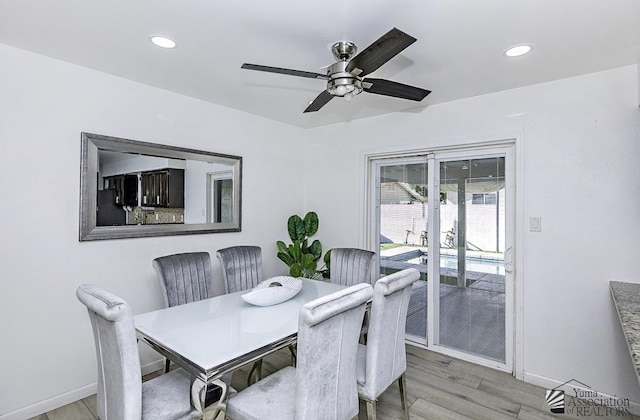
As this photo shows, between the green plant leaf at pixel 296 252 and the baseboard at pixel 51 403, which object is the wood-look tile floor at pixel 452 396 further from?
the green plant leaf at pixel 296 252

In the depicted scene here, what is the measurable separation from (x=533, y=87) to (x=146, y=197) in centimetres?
334

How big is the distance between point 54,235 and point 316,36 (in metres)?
2.23

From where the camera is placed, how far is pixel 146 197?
2.84 metres

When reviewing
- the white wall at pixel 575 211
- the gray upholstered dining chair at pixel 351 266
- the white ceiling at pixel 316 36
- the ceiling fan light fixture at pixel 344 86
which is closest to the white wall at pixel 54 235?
the white ceiling at pixel 316 36

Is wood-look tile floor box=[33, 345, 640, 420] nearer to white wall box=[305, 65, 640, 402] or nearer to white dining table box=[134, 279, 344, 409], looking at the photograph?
white wall box=[305, 65, 640, 402]

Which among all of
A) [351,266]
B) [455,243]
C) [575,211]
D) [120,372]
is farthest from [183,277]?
[575,211]

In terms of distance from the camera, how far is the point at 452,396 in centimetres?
253

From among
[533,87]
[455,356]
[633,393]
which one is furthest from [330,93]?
[633,393]

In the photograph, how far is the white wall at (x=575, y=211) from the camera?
2.39m

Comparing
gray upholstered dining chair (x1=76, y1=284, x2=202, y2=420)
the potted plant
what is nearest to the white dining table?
gray upholstered dining chair (x1=76, y1=284, x2=202, y2=420)

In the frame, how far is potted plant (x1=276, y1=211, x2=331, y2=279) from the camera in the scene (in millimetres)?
3627

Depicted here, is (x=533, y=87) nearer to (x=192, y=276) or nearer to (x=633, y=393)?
(x=633, y=393)

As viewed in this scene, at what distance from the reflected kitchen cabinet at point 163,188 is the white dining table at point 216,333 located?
110cm

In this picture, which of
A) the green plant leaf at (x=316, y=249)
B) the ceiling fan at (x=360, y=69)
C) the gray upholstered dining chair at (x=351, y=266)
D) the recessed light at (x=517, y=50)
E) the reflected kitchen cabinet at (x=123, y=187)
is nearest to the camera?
the ceiling fan at (x=360, y=69)
